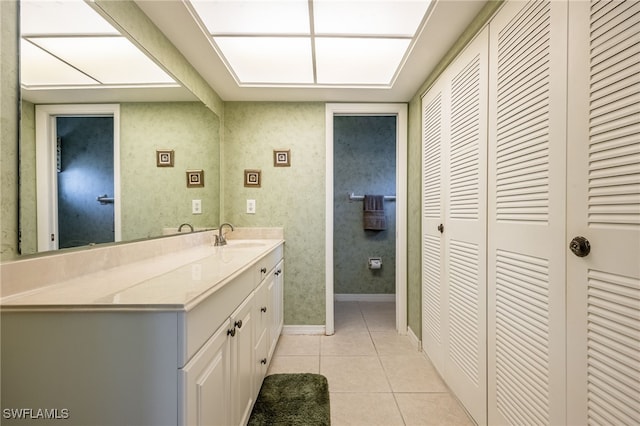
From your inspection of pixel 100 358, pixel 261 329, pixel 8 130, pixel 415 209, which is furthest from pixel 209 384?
pixel 415 209

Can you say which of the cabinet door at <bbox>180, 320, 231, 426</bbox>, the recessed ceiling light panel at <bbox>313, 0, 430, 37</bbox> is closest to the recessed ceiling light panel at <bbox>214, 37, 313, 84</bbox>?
the recessed ceiling light panel at <bbox>313, 0, 430, 37</bbox>

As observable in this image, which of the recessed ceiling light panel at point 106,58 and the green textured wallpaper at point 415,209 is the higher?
the recessed ceiling light panel at point 106,58

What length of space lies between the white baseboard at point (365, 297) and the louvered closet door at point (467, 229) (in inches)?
74.9

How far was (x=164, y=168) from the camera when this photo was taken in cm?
168

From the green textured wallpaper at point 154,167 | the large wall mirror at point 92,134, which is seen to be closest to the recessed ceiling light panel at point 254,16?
the large wall mirror at point 92,134

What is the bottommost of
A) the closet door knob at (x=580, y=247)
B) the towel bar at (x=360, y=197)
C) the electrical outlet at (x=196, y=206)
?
the closet door knob at (x=580, y=247)

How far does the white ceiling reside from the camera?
1354 mm

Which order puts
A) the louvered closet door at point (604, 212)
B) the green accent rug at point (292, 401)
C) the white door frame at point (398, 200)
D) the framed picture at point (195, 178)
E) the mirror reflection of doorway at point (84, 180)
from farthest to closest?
1. the white door frame at point (398, 200)
2. the framed picture at point (195, 178)
3. the green accent rug at point (292, 401)
4. the mirror reflection of doorway at point (84, 180)
5. the louvered closet door at point (604, 212)

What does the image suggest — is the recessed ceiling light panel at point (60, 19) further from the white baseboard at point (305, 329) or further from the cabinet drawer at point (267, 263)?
the white baseboard at point (305, 329)

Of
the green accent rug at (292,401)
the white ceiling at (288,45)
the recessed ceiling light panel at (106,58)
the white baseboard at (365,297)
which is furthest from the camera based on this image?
the white baseboard at (365,297)

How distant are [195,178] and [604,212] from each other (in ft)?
7.12

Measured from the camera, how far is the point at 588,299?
2.68 feet

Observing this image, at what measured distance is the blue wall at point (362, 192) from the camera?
3676 millimetres

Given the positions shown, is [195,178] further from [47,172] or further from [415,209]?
[415,209]
